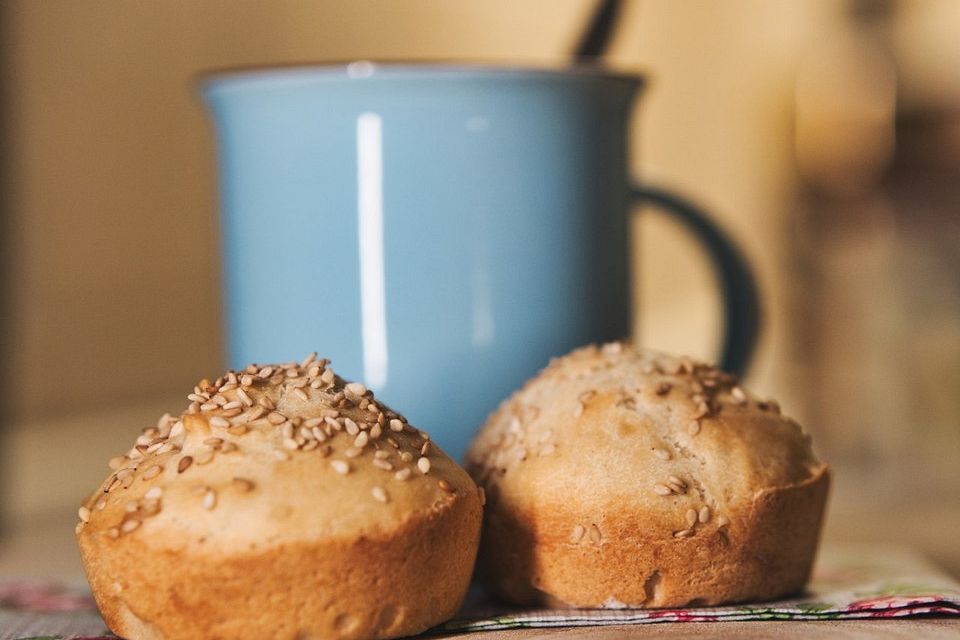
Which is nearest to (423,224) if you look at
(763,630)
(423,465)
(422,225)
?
(422,225)

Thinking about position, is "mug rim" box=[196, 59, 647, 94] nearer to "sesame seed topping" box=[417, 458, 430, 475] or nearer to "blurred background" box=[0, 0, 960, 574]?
"blurred background" box=[0, 0, 960, 574]

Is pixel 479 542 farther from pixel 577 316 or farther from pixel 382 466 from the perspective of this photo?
pixel 577 316

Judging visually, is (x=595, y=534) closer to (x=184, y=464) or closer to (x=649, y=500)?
(x=649, y=500)

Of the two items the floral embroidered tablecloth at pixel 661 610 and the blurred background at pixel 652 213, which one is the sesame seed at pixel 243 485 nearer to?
the floral embroidered tablecloth at pixel 661 610

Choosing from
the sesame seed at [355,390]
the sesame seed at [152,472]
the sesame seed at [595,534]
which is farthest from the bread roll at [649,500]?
the sesame seed at [152,472]

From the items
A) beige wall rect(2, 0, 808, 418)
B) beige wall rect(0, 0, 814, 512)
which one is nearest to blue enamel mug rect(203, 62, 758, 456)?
beige wall rect(0, 0, 814, 512)

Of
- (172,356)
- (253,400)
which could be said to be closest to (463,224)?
(253,400)
